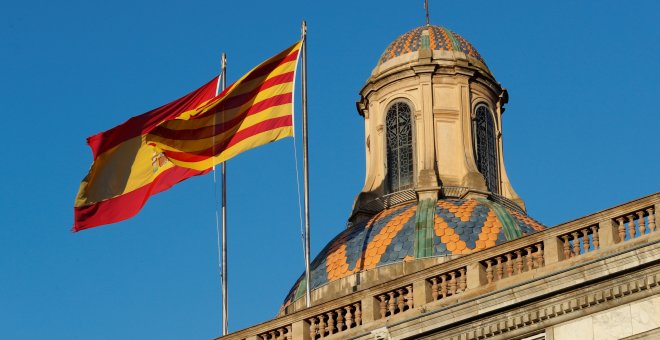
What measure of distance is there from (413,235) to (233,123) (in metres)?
9.49

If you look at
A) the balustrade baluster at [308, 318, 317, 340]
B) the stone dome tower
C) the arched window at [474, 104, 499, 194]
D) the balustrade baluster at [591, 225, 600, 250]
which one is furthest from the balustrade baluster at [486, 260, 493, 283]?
the arched window at [474, 104, 499, 194]

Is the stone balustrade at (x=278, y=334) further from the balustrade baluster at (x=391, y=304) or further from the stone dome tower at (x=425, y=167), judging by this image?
the stone dome tower at (x=425, y=167)

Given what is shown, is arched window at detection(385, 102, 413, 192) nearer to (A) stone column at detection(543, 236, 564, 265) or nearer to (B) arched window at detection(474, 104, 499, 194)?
(B) arched window at detection(474, 104, 499, 194)

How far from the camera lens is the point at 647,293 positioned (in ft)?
89.9

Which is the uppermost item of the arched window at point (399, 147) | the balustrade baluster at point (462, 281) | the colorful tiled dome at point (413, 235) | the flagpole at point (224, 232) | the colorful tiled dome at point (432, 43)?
the colorful tiled dome at point (432, 43)

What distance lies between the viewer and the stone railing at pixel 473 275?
93.8ft

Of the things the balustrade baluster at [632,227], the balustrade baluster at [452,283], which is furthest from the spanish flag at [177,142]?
the balustrade baluster at [632,227]

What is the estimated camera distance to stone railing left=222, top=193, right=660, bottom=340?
28.6 metres

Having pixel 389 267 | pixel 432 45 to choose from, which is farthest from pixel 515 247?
pixel 432 45

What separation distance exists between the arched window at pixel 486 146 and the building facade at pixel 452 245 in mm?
43

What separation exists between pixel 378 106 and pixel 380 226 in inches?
253

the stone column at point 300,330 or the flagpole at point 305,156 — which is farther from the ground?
the flagpole at point 305,156

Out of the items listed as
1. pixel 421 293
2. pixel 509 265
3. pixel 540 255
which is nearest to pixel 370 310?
pixel 421 293

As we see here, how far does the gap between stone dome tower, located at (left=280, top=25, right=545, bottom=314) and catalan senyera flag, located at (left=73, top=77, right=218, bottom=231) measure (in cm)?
873
